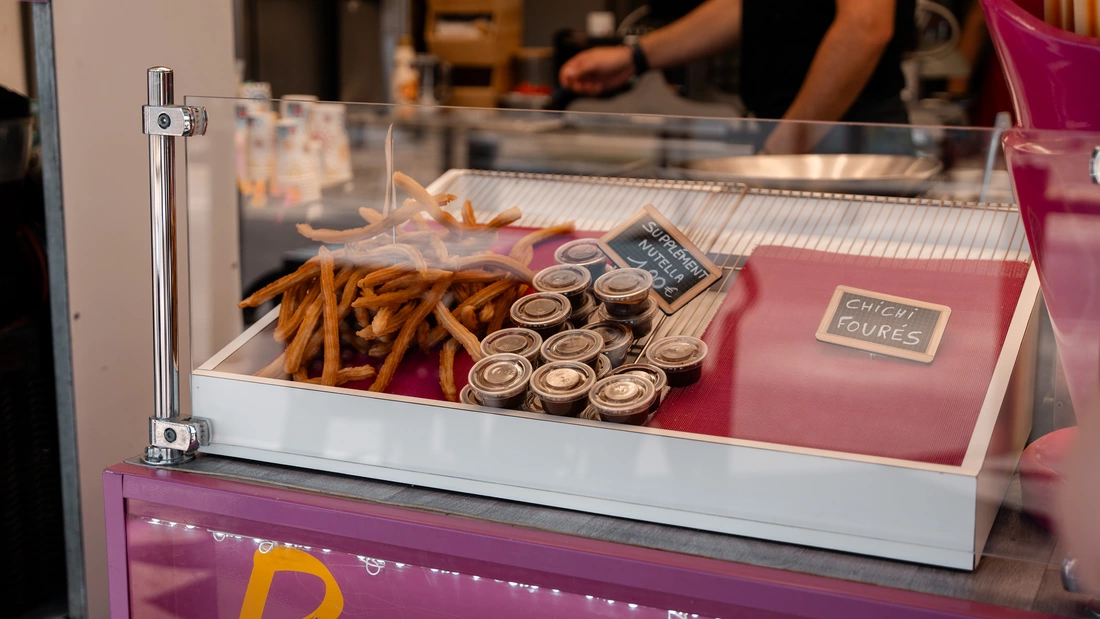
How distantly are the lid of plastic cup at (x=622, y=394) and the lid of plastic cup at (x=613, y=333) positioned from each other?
2.2 inches

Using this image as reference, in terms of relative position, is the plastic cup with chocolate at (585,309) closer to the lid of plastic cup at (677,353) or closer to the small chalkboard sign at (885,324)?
the lid of plastic cup at (677,353)

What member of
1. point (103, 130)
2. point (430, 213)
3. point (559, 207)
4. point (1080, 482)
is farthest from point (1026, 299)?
point (103, 130)

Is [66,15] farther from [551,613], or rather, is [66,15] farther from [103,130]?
[551,613]

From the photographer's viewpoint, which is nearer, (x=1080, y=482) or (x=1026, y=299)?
(x=1080, y=482)

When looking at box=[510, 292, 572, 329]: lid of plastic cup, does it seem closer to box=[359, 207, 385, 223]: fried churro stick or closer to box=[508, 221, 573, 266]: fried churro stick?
box=[508, 221, 573, 266]: fried churro stick

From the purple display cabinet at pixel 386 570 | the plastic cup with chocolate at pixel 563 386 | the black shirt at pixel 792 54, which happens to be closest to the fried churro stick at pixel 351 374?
the purple display cabinet at pixel 386 570

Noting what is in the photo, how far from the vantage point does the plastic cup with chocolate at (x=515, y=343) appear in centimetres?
98

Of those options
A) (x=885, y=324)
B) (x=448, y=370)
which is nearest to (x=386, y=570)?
(x=448, y=370)

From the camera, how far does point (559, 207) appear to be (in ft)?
3.68

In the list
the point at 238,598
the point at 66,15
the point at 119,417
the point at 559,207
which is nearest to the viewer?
the point at 238,598

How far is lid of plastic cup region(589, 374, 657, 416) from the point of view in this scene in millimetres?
881

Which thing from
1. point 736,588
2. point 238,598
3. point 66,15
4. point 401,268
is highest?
point 66,15

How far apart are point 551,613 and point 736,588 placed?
0.18 m

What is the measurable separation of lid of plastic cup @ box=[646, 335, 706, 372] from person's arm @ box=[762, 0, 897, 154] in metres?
1.38
